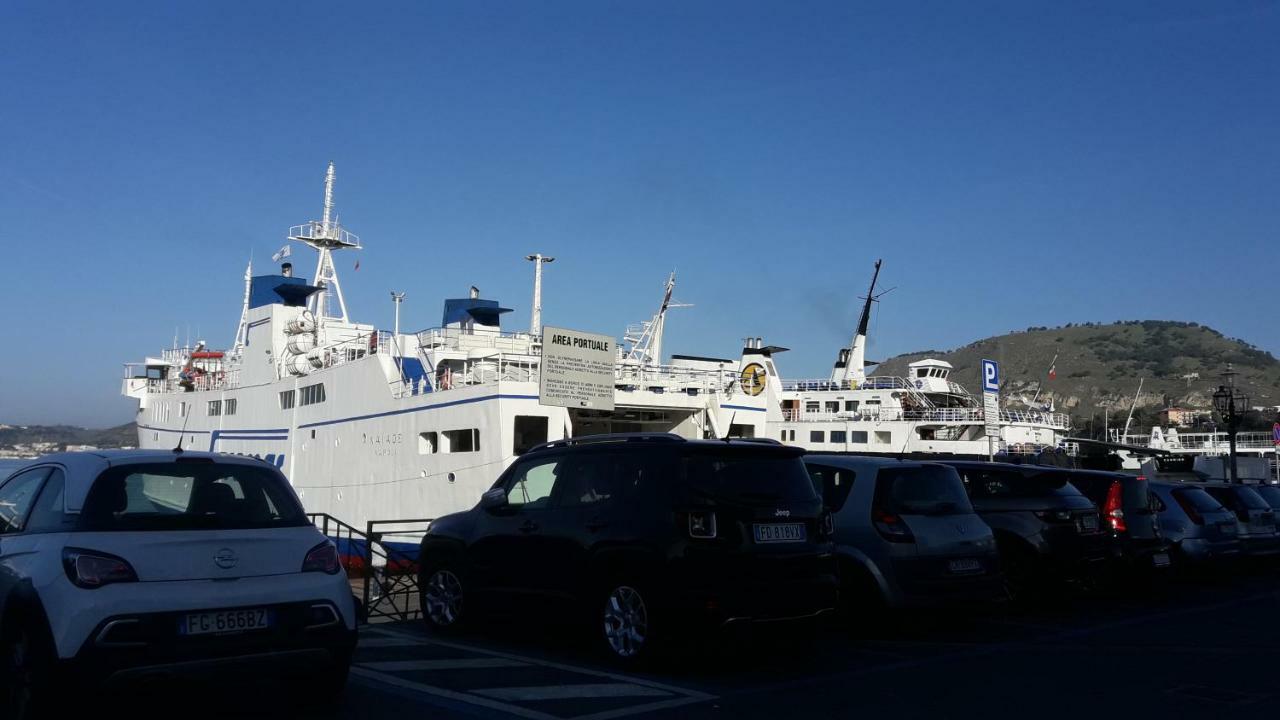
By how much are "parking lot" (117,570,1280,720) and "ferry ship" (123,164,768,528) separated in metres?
14.1

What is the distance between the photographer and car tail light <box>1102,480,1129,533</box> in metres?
12.7

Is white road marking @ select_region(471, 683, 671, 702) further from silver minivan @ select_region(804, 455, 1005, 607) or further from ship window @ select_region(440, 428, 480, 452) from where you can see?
ship window @ select_region(440, 428, 480, 452)

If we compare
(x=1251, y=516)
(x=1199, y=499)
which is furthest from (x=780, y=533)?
(x=1251, y=516)

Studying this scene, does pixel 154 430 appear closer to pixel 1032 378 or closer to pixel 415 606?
pixel 415 606

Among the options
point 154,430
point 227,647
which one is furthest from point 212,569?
point 154,430

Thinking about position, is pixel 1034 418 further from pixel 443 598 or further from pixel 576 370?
pixel 443 598

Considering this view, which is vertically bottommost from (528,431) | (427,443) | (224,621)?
(224,621)

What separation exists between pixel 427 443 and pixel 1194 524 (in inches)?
725

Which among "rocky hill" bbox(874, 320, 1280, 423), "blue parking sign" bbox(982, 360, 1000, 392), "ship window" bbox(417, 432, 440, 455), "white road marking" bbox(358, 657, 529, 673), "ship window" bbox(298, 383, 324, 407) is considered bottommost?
"white road marking" bbox(358, 657, 529, 673)

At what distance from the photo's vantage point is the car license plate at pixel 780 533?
24.6 ft

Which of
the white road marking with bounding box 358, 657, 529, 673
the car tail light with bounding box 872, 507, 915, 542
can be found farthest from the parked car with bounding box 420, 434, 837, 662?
the car tail light with bounding box 872, 507, 915, 542

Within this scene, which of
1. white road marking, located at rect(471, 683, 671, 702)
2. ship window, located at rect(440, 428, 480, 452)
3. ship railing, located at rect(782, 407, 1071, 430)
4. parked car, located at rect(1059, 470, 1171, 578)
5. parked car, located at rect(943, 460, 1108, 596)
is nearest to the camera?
white road marking, located at rect(471, 683, 671, 702)

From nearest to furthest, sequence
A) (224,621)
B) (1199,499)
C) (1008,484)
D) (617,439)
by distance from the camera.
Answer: (224,621) → (617,439) → (1008,484) → (1199,499)

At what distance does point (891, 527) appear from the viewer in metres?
9.19
